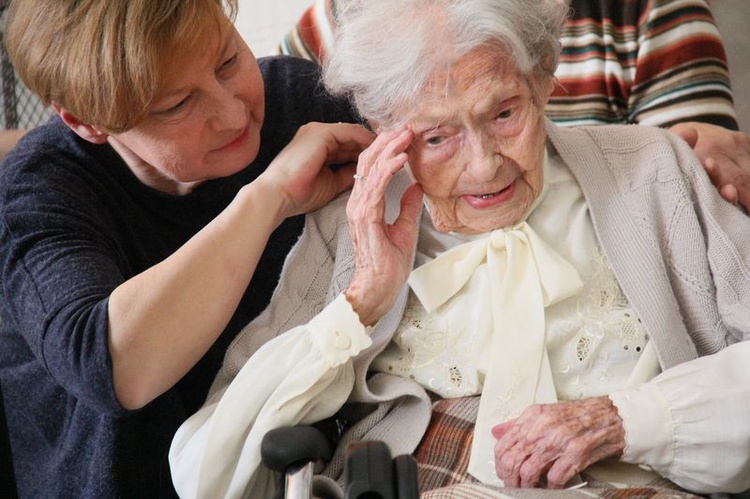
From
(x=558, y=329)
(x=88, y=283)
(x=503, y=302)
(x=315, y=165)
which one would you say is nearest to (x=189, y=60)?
(x=315, y=165)

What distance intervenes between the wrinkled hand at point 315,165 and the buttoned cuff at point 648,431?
28.9 inches

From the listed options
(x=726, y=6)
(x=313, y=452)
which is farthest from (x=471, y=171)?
(x=726, y=6)

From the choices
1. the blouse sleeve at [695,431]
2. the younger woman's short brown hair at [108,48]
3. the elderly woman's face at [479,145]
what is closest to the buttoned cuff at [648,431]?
the blouse sleeve at [695,431]

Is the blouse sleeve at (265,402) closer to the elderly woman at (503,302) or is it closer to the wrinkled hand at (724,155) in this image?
the elderly woman at (503,302)

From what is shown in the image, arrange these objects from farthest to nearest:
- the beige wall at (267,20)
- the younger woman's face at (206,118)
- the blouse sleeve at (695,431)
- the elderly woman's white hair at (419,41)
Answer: the beige wall at (267,20)
the younger woman's face at (206,118)
the elderly woman's white hair at (419,41)
the blouse sleeve at (695,431)

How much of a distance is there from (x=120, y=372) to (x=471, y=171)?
2.36 ft

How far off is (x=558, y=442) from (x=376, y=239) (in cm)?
49

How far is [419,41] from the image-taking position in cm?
160

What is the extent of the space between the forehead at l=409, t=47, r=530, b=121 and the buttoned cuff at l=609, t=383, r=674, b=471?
1.83 ft

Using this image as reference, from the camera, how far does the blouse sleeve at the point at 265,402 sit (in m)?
1.62

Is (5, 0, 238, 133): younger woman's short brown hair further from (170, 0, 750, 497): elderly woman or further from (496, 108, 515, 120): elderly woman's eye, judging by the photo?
(496, 108, 515, 120): elderly woman's eye

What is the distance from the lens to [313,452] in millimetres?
1410

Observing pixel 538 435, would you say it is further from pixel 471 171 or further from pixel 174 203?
pixel 174 203

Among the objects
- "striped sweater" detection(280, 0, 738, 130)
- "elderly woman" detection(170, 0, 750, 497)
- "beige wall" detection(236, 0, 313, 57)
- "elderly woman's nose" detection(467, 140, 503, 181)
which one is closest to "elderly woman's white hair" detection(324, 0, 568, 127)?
"elderly woman" detection(170, 0, 750, 497)
